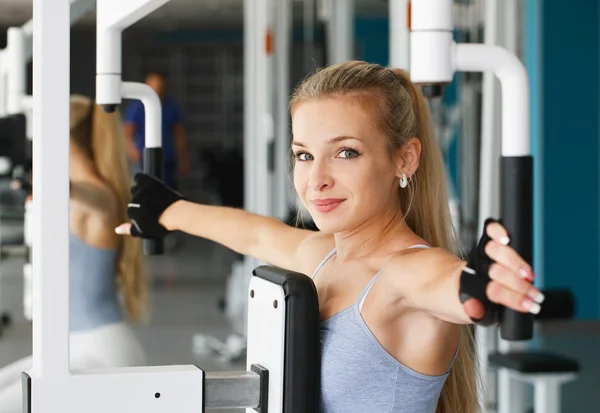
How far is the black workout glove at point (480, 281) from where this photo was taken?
3.33ft

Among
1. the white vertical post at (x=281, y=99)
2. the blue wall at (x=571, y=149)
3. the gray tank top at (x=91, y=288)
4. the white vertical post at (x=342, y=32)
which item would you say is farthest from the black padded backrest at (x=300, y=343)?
the blue wall at (x=571, y=149)

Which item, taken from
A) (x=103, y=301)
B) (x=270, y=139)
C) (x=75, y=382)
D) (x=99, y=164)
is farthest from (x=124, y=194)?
(x=270, y=139)

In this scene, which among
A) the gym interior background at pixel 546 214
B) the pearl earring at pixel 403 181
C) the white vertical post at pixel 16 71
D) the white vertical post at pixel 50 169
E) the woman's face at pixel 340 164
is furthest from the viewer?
the gym interior background at pixel 546 214

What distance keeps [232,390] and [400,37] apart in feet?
7.03

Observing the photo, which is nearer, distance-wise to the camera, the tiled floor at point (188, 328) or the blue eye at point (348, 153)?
the blue eye at point (348, 153)

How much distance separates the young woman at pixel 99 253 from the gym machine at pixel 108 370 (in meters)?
1.34

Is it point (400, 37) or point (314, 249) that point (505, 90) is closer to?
point (314, 249)

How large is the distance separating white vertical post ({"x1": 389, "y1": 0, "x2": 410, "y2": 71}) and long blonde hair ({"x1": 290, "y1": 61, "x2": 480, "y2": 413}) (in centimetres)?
164

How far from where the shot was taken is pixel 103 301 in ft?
9.13

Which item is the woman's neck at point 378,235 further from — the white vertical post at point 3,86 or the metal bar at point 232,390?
the white vertical post at point 3,86

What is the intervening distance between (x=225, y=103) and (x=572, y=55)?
9579mm

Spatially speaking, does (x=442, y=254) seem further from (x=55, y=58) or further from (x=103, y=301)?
(x=103, y=301)

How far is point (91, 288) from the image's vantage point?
9.19 ft

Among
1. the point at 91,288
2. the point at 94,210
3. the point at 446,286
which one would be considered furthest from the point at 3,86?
the point at 446,286
